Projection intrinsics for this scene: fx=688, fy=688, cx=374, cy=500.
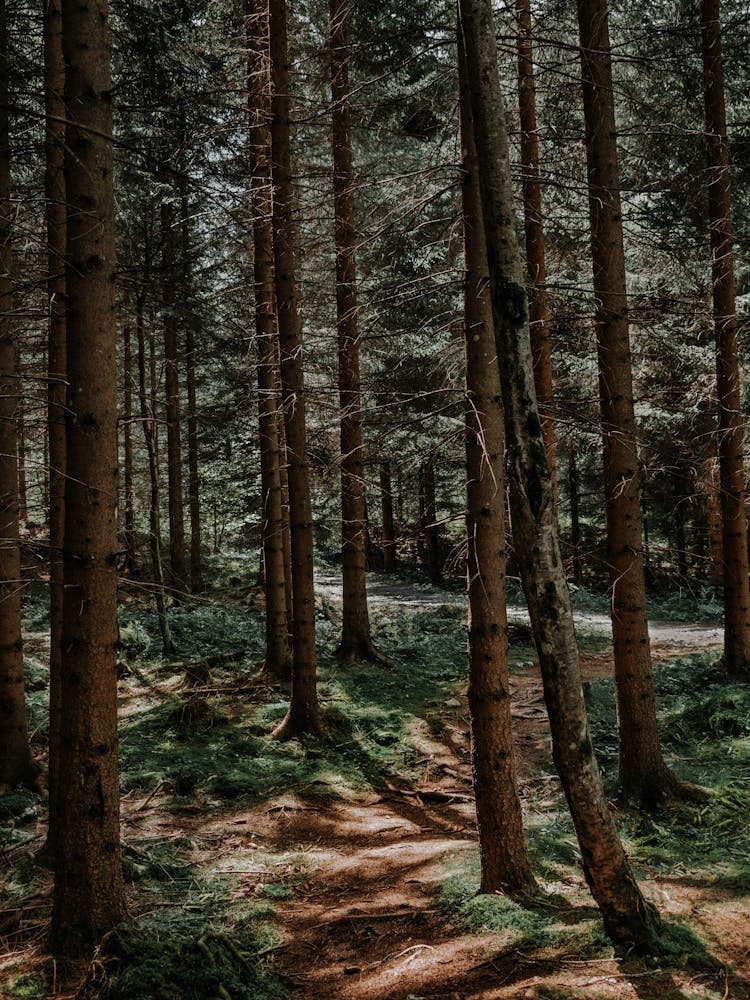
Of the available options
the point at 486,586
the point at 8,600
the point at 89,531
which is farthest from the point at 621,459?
the point at 8,600

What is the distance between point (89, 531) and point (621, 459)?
17.7 feet

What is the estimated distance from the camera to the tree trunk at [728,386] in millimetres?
10711

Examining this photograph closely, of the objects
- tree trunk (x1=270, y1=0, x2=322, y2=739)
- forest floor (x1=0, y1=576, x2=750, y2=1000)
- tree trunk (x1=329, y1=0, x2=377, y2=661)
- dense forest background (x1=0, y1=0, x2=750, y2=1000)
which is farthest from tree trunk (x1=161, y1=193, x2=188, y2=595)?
tree trunk (x1=270, y1=0, x2=322, y2=739)

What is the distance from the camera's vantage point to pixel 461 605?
20516mm

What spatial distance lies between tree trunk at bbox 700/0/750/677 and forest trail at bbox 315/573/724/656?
139 inches

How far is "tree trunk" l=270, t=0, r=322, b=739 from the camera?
9.77 metres

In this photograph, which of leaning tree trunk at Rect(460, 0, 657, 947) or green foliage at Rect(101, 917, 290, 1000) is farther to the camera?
leaning tree trunk at Rect(460, 0, 657, 947)

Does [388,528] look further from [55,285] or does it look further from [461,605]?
[55,285]

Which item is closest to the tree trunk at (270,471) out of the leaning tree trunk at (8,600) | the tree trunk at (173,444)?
the tree trunk at (173,444)

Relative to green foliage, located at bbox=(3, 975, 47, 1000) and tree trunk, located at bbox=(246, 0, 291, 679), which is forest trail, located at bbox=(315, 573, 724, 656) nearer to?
tree trunk, located at bbox=(246, 0, 291, 679)

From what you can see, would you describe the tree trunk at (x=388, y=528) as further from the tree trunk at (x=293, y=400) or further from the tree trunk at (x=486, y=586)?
the tree trunk at (x=486, y=586)

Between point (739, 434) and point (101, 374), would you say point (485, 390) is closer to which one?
point (101, 374)

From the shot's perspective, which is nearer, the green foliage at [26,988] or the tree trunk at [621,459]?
the green foliage at [26,988]

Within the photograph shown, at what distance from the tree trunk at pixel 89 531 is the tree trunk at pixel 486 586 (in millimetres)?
2729
